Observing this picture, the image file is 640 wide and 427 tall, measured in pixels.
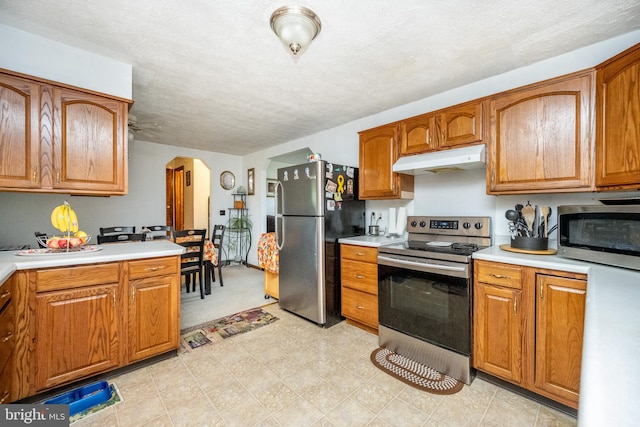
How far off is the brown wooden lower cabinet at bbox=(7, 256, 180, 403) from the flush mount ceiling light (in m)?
1.80

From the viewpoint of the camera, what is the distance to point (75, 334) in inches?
70.0

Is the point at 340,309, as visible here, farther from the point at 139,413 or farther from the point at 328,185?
the point at 139,413

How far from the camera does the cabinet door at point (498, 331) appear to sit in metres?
1.77

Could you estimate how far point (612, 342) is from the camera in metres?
0.63

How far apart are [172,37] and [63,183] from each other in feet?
4.35

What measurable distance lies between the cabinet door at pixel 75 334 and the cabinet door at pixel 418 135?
2669 mm

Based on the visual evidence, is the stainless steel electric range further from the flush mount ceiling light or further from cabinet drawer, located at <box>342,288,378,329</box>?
the flush mount ceiling light

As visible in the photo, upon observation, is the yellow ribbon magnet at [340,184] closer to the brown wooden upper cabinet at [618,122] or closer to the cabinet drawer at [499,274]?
the cabinet drawer at [499,274]

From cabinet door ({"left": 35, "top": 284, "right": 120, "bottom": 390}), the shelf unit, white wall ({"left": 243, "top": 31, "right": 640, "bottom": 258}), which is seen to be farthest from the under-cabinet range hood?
the shelf unit

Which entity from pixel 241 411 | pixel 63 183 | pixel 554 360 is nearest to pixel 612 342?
pixel 554 360

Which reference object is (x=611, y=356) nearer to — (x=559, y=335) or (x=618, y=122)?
(x=559, y=335)

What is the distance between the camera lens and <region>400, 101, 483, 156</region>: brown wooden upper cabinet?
2.22 m

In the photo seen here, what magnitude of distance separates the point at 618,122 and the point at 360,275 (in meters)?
2.09

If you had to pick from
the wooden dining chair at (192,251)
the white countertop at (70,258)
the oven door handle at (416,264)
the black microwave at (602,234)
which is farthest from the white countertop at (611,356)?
the wooden dining chair at (192,251)
